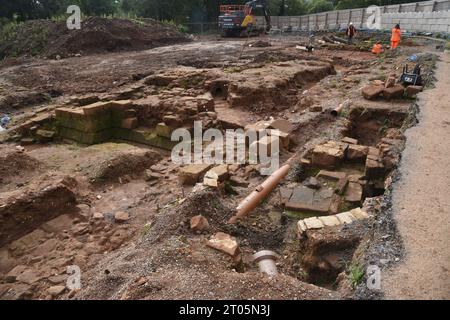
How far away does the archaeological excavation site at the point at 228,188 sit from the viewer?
2.62m

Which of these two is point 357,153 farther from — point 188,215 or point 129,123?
point 129,123

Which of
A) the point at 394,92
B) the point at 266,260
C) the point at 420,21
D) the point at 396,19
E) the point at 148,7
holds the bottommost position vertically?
the point at 266,260

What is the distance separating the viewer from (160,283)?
2555 millimetres

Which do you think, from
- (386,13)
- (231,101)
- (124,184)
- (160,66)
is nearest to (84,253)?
(124,184)

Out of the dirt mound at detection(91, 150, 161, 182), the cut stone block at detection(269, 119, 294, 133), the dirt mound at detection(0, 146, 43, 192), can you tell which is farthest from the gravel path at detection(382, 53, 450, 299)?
the dirt mound at detection(0, 146, 43, 192)

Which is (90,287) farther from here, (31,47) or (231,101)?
(31,47)

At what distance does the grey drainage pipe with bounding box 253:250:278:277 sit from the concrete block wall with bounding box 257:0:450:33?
17.2 meters

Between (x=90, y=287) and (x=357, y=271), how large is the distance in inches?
90.0

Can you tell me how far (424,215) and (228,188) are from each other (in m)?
2.53

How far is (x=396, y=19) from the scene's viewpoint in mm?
21109

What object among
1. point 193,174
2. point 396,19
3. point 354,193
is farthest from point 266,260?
point 396,19

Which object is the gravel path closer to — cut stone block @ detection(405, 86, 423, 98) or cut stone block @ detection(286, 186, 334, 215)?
cut stone block @ detection(286, 186, 334, 215)

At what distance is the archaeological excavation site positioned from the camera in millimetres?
2625
